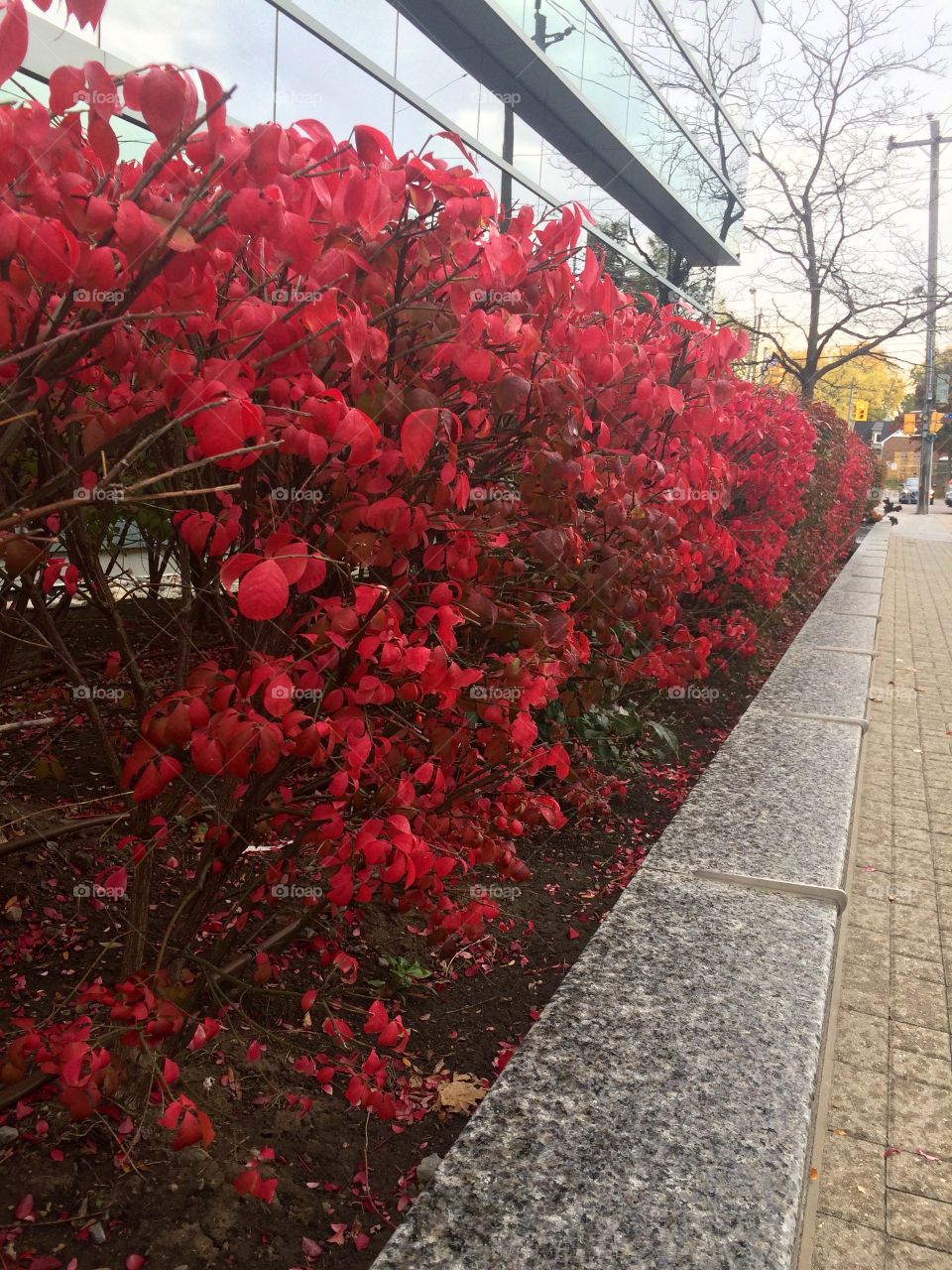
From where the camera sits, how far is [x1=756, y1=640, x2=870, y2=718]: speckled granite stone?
489cm

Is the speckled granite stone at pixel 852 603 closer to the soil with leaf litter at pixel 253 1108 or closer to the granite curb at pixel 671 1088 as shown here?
the soil with leaf litter at pixel 253 1108

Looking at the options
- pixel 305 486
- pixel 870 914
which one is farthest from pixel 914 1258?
pixel 305 486

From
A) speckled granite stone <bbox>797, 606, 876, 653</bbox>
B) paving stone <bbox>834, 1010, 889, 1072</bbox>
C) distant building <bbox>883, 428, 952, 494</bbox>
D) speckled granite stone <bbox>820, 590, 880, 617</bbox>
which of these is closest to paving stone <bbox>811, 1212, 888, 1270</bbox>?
paving stone <bbox>834, 1010, 889, 1072</bbox>

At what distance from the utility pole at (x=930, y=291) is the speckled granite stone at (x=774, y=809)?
60.3 ft

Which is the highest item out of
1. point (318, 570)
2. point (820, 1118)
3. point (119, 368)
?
point (119, 368)

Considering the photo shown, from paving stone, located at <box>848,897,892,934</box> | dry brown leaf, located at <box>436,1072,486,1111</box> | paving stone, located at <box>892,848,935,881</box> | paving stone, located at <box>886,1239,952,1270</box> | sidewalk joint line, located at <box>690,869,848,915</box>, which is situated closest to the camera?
paving stone, located at <box>886,1239,952,1270</box>

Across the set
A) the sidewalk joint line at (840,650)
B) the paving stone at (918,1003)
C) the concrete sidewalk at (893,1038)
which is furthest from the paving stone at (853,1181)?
the sidewalk joint line at (840,650)

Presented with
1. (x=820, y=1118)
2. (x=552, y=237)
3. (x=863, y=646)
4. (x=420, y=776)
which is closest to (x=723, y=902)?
(x=820, y=1118)

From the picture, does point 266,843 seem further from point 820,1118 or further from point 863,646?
point 863,646

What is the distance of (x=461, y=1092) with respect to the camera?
2.40 metres

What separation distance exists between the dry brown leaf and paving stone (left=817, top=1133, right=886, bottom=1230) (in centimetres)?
85

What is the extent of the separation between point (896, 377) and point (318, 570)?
227 feet

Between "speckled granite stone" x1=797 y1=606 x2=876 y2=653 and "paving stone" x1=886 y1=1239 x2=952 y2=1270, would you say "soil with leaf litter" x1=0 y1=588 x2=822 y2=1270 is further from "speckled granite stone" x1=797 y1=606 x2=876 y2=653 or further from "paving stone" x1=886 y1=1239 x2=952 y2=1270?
"speckled granite stone" x1=797 y1=606 x2=876 y2=653

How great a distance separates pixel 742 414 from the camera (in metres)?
5.55
